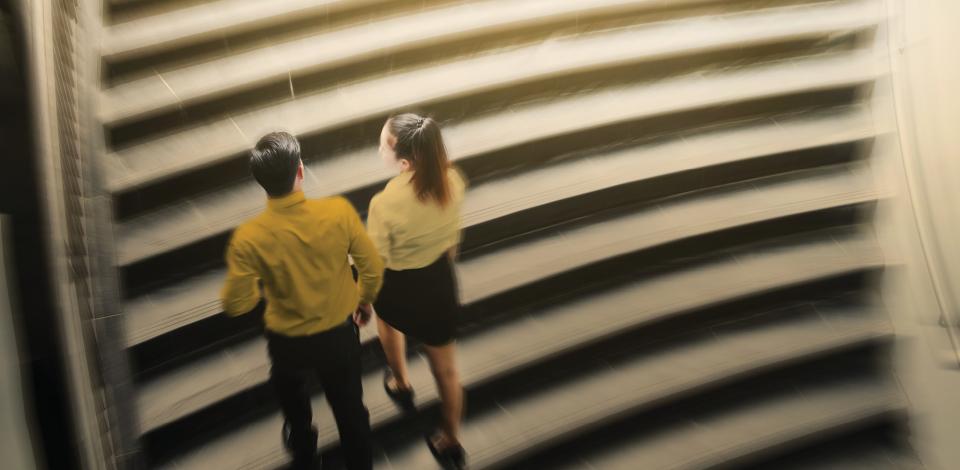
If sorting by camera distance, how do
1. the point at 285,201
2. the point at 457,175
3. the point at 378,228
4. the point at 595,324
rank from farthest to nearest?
the point at 595,324
the point at 457,175
the point at 378,228
the point at 285,201

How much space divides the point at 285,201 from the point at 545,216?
0.85 m

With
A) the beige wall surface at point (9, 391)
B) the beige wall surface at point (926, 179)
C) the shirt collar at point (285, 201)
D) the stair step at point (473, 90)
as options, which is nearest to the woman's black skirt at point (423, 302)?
the shirt collar at point (285, 201)

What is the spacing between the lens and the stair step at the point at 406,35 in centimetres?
177

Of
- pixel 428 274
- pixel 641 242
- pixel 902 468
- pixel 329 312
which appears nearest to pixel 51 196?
pixel 329 312

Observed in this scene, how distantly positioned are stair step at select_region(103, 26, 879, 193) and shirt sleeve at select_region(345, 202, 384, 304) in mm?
316

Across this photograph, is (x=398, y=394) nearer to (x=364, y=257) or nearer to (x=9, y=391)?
(x=364, y=257)

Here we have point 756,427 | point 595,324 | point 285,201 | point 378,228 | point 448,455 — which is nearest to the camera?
point 285,201

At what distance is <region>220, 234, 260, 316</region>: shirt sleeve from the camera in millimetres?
1623

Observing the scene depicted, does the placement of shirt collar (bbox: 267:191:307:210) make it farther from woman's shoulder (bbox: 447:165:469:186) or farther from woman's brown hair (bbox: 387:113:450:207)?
woman's shoulder (bbox: 447:165:469:186)

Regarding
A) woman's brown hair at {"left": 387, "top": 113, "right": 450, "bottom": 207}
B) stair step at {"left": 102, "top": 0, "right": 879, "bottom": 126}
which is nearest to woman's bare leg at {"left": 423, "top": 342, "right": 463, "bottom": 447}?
woman's brown hair at {"left": 387, "top": 113, "right": 450, "bottom": 207}

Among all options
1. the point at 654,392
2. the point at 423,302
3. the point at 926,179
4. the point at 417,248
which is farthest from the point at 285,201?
the point at 926,179

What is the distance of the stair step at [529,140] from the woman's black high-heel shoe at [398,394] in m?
0.55

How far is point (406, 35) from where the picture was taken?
6.22ft

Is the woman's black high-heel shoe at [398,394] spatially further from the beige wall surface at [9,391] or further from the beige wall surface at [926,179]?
the beige wall surface at [926,179]
